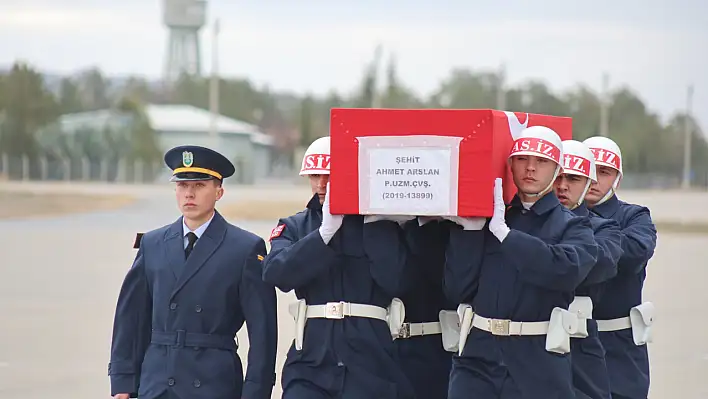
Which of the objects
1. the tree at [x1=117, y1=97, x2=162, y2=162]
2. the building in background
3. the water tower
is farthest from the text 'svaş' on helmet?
the water tower

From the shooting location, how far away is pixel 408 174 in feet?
17.7

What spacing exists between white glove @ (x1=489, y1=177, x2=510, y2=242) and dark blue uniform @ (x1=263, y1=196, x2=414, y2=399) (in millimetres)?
483

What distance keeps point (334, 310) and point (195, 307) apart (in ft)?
2.06

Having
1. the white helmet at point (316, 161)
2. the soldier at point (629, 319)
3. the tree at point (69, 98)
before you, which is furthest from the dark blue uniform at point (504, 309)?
the tree at point (69, 98)

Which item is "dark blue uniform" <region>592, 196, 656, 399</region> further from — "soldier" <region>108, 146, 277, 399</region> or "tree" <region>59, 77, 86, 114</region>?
"tree" <region>59, 77, 86, 114</region>

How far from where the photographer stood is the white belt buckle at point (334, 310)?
18.1ft

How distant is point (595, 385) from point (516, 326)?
2.58 ft

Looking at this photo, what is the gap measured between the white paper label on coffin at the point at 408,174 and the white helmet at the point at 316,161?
0.38 m

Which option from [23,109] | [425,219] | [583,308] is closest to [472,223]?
[425,219]

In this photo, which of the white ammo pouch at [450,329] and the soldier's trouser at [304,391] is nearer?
the soldier's trouser at [304,391]

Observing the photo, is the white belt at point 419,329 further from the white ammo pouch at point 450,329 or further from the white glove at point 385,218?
the white glove at point 385,218

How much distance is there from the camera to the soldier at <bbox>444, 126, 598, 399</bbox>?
5.33m

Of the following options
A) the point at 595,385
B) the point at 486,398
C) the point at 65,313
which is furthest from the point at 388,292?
the point at 65,313

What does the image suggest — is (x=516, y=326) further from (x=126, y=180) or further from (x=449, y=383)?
(x=126, y=180)
